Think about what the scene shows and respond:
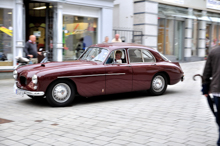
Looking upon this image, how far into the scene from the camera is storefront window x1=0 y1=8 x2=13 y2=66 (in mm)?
12586

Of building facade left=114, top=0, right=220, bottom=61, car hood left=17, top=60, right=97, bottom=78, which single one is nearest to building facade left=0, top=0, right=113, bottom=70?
building facade left=114, top=0, right=220, bottom=61

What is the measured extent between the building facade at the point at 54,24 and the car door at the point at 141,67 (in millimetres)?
6154

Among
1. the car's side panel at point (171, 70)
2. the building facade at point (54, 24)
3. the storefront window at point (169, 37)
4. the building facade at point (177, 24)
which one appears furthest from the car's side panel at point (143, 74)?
the storefront window at point (169, 37)

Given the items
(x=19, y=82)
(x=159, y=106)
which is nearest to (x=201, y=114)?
(x=159, y=106)

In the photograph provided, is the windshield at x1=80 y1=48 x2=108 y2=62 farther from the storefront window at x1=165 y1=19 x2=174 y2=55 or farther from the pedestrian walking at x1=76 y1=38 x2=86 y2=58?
the storefront window at x1=165 y1=19 x2=174 y2=55

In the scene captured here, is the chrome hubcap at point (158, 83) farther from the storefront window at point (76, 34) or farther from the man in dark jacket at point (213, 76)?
the storefront window at point (76, 34)

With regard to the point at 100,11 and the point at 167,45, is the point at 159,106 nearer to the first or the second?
the point at 100,11

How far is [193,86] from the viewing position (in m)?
11.1

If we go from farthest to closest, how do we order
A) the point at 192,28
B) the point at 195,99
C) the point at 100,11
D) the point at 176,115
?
1. the point at 192,28
2. the point at 100,11
3. the point at 195,99
4. the point at 176,115

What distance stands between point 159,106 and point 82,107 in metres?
1.88

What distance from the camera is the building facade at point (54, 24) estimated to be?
12.7 meters

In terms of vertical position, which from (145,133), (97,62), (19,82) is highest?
(97,62)

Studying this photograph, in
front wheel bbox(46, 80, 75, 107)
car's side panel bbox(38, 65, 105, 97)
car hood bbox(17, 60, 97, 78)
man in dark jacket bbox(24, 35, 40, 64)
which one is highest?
man in dark jacket bbox(24, 35, 40, 64)

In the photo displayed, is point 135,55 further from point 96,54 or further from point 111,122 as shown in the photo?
point 111,122
